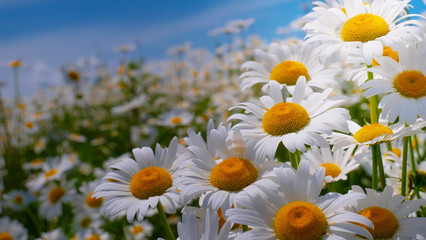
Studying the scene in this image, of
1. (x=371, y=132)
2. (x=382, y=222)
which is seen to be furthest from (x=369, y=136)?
(x=382, y=222)

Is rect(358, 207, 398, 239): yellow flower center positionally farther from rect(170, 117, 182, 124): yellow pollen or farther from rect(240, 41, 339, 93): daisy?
rect(170, 117, 182, 124): yellow pollen

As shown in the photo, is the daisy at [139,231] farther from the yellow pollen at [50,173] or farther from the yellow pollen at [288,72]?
the yellow pollen at [288,72]

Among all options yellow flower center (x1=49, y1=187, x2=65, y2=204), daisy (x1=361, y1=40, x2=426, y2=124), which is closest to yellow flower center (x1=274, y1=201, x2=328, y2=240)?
daisy (x1=361, y1=40, x2=426, y2=124)

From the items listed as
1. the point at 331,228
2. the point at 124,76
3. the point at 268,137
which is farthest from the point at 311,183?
the point at 124,76

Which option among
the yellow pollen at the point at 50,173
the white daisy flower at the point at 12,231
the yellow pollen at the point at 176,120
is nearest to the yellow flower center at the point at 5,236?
the white daisy flower at the point at 12,231

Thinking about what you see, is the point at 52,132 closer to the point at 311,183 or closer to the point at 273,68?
the point at 273,68

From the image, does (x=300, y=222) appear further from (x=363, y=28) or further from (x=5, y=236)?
(x=5, y=236)
